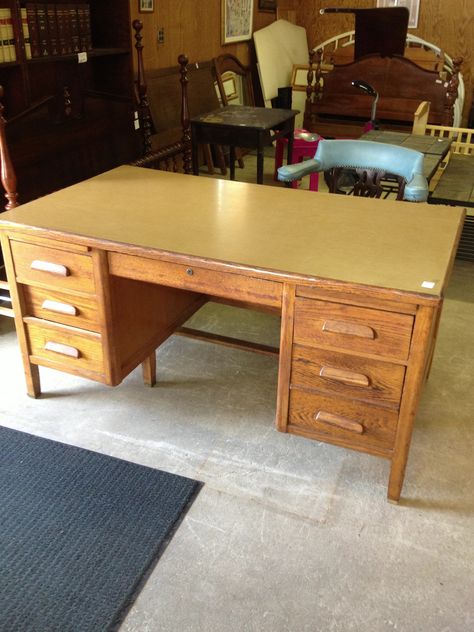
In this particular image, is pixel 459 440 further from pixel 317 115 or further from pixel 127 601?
pixel 317 115

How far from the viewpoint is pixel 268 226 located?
71.5 inches

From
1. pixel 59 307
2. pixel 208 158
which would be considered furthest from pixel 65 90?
pixel 59 307

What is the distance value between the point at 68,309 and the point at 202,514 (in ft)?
2.56

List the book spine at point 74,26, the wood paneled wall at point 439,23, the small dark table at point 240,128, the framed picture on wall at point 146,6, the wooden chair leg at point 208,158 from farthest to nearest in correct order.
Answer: the wood paneled wall at point 439,23, the wooden chair leg at point 208,158, the framed picture on wall at point 146,6, the small dark table at point 240,128, the book spine at point 74,26

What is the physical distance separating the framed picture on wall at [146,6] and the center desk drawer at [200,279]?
313cm

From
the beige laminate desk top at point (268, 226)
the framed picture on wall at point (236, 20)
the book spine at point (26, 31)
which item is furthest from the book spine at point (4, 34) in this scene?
the framed picture on wall at point (236, 20)

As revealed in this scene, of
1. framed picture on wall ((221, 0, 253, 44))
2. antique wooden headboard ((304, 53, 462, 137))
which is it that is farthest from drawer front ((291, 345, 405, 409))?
framed picture on wall ((221, 0, 253, 44))

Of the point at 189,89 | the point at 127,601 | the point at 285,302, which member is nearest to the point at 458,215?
the point at 285,302

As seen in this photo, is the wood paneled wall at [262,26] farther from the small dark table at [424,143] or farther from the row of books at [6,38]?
the small dark table at [424,143]

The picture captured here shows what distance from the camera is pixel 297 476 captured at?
6.16ft

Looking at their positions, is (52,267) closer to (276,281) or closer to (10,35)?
(276,281)

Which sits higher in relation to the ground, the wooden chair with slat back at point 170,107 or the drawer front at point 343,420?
the wooden chair with slat back at point 170,107

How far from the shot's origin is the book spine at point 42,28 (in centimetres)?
293

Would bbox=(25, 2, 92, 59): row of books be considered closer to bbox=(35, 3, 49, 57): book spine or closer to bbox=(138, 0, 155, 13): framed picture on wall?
bbox=(35, 3, 49, 57): book spine
